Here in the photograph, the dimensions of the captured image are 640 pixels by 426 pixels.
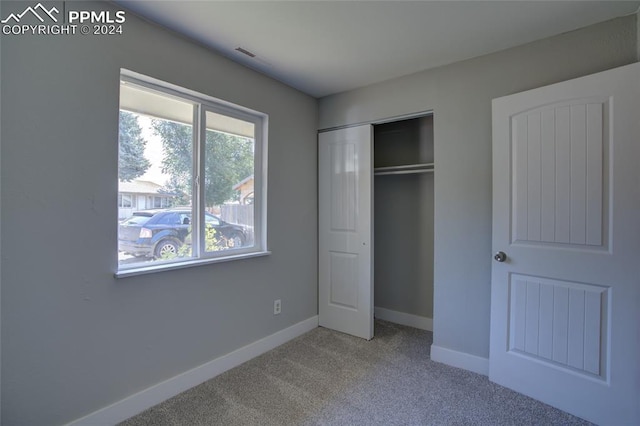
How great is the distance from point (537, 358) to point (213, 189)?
2557 mm

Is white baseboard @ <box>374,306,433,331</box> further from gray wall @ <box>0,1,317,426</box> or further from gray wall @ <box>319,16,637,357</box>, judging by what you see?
gray wall @ <box>0,1,317,426</box>

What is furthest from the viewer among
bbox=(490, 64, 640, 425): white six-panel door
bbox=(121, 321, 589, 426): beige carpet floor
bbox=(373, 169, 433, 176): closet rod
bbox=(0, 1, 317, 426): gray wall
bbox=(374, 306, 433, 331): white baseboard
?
bbox=(374, 306, 433, 331): white baseboard

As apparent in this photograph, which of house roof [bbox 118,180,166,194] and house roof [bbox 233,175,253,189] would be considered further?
house roof [bbox 233,175,253,189]

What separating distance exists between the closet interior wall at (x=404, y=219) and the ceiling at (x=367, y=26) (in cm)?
96

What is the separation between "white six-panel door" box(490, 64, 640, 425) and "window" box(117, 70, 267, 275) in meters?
1.94

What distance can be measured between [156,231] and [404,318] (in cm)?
262

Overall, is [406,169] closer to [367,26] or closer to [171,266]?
[367,26]

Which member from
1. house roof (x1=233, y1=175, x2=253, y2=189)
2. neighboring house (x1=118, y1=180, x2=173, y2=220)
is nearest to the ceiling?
house roof (x1=233, y1=175, x2=253, y2=189)

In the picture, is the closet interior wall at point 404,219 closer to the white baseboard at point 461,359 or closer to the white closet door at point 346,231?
the white closet door at point 346,231

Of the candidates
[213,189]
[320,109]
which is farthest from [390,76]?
[213,189]

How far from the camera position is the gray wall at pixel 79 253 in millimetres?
1397

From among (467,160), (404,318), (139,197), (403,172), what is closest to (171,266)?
(139,197)

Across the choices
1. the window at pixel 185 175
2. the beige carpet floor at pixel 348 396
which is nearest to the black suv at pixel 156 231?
the window at pixel 185 175

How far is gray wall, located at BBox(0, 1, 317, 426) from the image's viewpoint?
140cm
